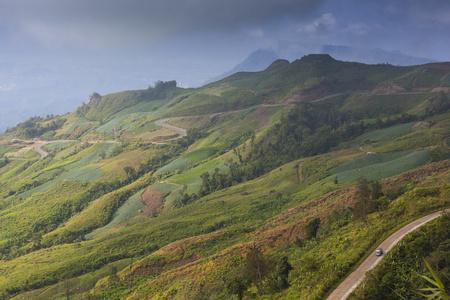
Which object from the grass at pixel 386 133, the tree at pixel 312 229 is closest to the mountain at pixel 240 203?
the tree at pixel 312 229

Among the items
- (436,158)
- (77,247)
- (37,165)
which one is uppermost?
(37,165)

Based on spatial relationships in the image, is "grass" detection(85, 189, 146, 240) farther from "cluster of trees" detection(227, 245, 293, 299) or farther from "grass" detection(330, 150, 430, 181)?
"cluster of trees" detection(227, 245, 293, 299)

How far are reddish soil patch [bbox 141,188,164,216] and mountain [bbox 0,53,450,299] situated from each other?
2.24ft

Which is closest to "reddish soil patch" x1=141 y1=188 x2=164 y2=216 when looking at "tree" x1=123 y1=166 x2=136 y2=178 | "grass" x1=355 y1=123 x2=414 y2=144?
"tree" x1=123 y1=166 x2=136 y2=178

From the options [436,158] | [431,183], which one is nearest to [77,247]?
[431,183]

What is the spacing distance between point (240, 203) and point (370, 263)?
201 ft

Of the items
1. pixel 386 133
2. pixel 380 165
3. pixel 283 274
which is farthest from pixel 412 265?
pixel 386 133

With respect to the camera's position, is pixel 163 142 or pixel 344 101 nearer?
pixel 163 142

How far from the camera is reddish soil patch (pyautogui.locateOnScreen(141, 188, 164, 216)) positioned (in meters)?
107

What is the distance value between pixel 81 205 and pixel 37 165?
85.6m

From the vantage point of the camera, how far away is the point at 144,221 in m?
97.1

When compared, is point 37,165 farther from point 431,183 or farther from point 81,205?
point 431,183

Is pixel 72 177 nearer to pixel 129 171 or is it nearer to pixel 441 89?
pixel 129 171

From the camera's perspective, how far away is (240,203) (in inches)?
3469
